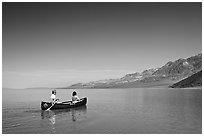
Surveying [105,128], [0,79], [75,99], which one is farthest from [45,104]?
[0,79]

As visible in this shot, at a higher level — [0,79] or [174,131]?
[0,79]

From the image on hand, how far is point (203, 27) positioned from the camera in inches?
669

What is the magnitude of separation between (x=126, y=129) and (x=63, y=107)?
698 inches

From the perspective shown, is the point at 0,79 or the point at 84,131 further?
the point at 84,131

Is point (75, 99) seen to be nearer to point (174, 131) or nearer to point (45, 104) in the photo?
point (45, 104)

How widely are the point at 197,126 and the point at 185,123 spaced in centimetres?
157

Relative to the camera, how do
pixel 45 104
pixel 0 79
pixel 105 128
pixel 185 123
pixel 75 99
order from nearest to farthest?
pixel 0 79 < pixel 105 128 < pixel 185 123 < pixel 45 104 < pixel 75 99

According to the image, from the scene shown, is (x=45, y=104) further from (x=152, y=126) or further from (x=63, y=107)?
(x=152, y=126)

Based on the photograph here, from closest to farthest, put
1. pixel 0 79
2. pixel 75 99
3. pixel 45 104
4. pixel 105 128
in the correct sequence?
pixel 0 79
pixel 105 128
pixel 45 104
pixel 75 99

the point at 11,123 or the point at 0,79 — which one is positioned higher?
the point at 0,79

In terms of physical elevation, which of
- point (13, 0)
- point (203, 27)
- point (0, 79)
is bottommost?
point (0, 79)

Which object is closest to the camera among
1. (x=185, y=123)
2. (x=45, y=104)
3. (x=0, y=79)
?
(x=0, y=79)

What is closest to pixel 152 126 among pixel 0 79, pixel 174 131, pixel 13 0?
pixel 174 131

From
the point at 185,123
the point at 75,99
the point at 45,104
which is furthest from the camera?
the point at 75,99
